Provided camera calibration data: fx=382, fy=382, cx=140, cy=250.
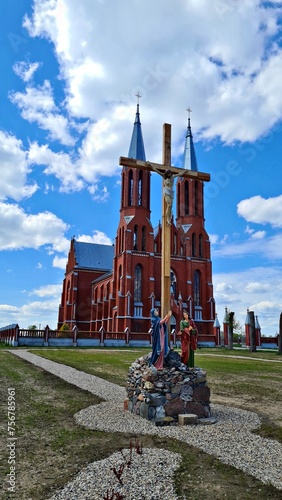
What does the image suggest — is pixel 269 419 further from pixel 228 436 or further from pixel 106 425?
pixel 106 425

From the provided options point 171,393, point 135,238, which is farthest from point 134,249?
point 171,393

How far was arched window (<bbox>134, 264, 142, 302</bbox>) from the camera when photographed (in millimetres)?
45162

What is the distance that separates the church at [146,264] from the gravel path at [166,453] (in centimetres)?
3542

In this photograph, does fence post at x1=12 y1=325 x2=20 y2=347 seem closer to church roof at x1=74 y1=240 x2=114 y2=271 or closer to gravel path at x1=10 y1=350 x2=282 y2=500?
church roof at x1=74 y1=240 x2=114 y2=271

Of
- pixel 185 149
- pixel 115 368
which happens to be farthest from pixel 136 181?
pixel 115 368

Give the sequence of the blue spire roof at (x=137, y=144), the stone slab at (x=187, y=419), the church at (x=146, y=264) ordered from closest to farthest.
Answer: the stone slab at (x=187, y=419) < the church at (x=146, y=264) < the blue spire roof at (x=137, y=144)

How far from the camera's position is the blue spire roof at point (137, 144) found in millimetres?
49634

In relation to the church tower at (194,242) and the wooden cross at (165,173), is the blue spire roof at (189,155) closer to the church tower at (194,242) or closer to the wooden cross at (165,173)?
the church tower at (194,242)

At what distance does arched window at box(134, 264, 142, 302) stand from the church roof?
14.8 m

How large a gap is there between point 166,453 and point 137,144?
48.3 meters

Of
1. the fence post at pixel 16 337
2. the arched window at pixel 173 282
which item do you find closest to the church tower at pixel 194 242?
the arched window at pixel 173 282

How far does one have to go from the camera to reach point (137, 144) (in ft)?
165

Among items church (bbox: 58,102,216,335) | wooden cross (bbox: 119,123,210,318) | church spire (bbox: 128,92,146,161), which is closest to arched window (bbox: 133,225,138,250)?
church (bbox: 58,102,216,335)

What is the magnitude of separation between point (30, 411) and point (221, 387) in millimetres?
6058
